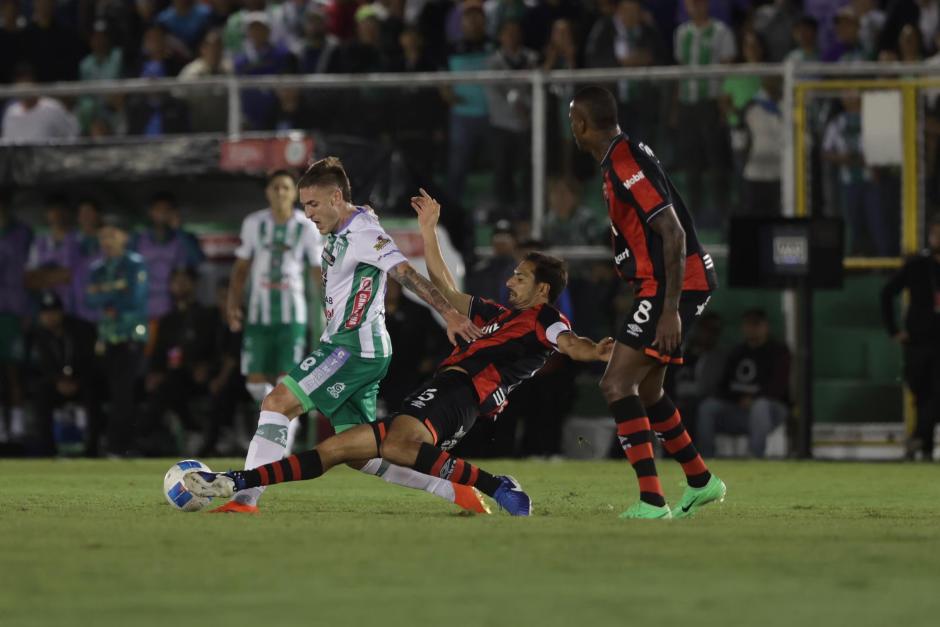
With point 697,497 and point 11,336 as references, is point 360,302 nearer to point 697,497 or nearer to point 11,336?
point 697,497

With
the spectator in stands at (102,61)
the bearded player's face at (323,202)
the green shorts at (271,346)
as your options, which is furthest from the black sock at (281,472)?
the spectator in stands at (102,61)

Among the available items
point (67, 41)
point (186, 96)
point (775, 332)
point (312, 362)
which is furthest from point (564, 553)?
point (67, 41)

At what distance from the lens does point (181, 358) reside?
1766cm

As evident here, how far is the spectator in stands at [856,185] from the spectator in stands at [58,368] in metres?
7.37

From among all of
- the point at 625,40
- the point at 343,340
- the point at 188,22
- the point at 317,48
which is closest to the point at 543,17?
the point at 625,40

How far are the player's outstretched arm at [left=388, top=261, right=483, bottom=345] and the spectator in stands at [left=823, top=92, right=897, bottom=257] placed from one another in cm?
884

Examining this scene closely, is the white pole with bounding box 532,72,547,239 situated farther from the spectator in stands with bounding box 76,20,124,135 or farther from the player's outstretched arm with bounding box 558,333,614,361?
the player's outstretched arm with bounding box 558,333,614,361

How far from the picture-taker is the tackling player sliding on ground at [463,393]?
9.15 metres

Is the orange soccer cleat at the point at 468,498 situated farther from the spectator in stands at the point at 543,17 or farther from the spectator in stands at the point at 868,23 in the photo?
the spectator in stands at the point at 543,17

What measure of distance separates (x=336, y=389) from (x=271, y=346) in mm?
5839

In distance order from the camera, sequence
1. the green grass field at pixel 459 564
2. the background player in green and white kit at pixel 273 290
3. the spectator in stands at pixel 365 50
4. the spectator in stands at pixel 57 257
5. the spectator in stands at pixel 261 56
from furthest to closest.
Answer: the spectator in stands at pixel 261 56 → the spectator in stands at pixel 365 50 → the spectator in stands at pixel 57 257 → the background player in green and white kit at pixel 273 290 → the green grass field at pixel 459 564

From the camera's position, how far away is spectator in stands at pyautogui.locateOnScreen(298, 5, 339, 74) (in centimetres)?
1956

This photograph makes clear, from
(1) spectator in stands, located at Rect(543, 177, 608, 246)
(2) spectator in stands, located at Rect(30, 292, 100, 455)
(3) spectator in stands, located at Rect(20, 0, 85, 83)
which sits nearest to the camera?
(1) spectator in stands, located at Rect(543, 177, 608, 246)

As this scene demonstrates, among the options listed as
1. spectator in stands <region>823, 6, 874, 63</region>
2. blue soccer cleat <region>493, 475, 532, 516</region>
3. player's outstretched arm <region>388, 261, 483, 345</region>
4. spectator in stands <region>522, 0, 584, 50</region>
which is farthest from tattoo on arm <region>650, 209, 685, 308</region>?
spectator in stands <region>522, 0, 584, 50</region>
